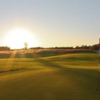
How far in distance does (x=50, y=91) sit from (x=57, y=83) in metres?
1.84

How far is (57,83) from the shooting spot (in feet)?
42.3

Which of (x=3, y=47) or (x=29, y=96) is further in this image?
(x=3, y=47)

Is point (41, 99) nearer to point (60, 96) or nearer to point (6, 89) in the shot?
point (60, 96)

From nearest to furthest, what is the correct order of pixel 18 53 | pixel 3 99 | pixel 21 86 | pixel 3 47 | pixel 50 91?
1. pixel 3 99
2. pixel 50 91
3. pixel 21 86
4. pixel 18 53
5. pixel 3 47

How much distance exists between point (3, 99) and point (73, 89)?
3.81 metres

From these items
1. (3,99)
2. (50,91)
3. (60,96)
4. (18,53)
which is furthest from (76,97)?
(18,53)

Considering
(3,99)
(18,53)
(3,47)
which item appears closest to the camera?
(3,99)

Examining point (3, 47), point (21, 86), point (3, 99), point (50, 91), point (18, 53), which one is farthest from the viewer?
point (3, 47)

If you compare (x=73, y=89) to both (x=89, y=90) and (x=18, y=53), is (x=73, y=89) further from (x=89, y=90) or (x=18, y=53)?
(x=18, y=53)

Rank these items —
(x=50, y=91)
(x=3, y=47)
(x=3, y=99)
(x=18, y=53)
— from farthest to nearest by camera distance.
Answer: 1. (x=3, y=47)
2. (x=18, y=53)
3. (x=50, y=91)
4. (x=3, y=99)

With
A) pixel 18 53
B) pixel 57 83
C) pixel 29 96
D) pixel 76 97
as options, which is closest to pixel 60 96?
pixel 76 97

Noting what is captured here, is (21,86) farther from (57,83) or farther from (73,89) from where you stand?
(73,89)

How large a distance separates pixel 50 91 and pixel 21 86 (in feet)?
6.67

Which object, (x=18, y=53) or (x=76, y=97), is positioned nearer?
(x=76, y=97)
